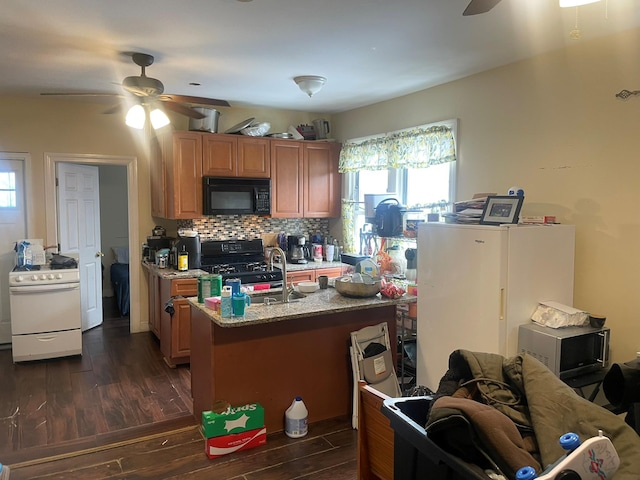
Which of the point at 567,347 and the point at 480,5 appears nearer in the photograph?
the point at 480,5

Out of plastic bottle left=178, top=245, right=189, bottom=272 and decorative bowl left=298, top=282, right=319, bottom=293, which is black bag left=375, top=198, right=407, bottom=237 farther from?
plastic bottle left=178, top=245, right=189, bottom=272

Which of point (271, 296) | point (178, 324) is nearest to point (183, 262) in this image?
point (178, 324)

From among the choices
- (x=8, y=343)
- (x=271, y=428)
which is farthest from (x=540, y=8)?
(x=8, y=343)

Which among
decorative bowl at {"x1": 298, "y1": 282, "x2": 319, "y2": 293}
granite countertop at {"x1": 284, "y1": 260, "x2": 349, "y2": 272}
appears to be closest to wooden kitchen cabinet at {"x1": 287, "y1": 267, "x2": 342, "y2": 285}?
granite countertop at {"x1": 284, "y1": 260, "x2": 349, "y2": 272}

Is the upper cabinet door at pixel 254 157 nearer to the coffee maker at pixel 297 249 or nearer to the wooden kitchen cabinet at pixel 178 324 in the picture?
the coffee maker at pixel 297 249

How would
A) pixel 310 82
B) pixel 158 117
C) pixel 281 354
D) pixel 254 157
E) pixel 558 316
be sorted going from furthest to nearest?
pixel 254 157 → pixel 310 82 → pixel 158 117 → pixel 281 354 → pixel 558 316

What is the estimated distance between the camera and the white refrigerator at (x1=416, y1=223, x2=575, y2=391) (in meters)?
2.74

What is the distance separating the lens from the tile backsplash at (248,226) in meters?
5.30

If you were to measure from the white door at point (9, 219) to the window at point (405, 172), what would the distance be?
135 inches

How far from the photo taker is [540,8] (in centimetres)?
255

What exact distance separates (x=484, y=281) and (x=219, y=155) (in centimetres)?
318

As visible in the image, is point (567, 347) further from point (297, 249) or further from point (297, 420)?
point (297, 249)

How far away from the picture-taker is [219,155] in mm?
5004

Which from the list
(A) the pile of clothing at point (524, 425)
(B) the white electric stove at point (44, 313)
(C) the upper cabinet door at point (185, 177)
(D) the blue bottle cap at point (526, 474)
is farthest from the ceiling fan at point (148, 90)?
(D) the blue bottle cap at point (526, 474)
